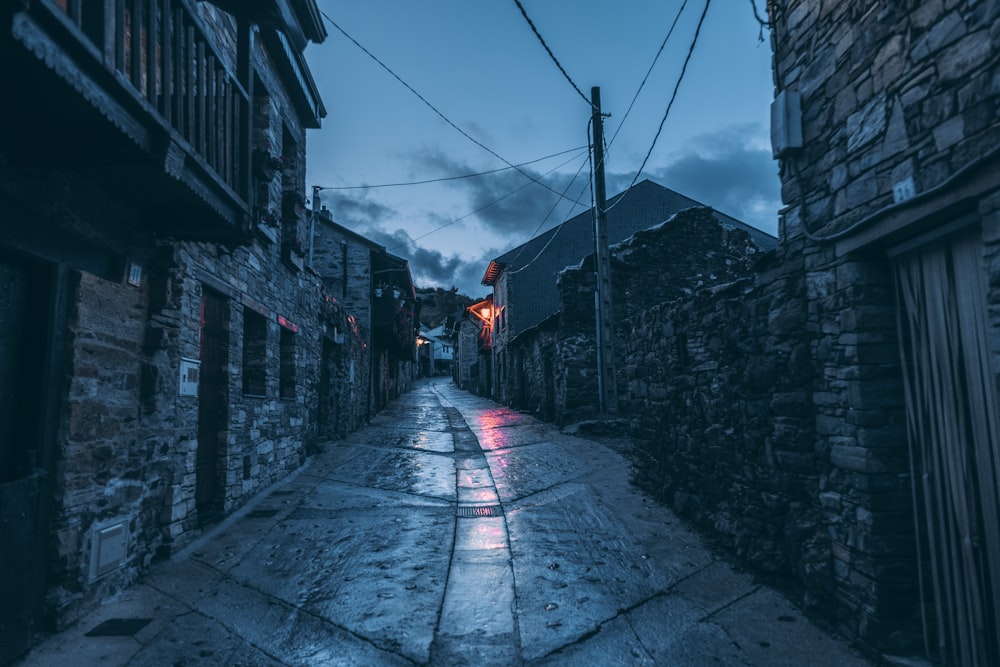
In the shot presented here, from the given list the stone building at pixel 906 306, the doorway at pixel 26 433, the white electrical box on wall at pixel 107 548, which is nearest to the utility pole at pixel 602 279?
the stone building at pixel 906 306

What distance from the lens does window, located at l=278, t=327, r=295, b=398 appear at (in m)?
9.08

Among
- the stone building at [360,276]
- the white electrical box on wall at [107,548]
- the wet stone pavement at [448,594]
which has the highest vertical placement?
the stone building at [360,276]

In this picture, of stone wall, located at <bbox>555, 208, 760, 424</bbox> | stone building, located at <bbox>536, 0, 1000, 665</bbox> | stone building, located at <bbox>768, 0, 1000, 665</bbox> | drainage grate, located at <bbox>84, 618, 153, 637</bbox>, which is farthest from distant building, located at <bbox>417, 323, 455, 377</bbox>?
stone building, located at <bbox>768, 0, 1000, 665</bbox>

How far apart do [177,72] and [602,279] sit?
30.5ft

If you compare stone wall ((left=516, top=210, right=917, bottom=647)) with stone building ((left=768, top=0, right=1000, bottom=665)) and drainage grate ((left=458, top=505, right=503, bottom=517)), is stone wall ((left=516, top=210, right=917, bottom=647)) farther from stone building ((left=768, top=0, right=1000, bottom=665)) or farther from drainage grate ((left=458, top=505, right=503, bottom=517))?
drainage grate ((left=458, top=505, right=503, bottom=517))

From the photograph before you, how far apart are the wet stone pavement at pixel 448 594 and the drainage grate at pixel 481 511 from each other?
0.04ft

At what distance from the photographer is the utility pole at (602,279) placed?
38.5 feet

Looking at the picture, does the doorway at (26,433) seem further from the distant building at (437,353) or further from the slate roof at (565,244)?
the distant building at (437,353)

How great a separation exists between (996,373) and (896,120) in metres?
1.60

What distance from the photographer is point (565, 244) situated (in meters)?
22.5

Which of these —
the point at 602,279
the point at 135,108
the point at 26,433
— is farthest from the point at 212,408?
the point at 602,279

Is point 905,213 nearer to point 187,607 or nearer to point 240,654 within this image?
point 240,654

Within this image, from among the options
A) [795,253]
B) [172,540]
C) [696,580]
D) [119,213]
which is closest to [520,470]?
[696,580]

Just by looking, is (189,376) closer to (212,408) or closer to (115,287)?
(212,408)
